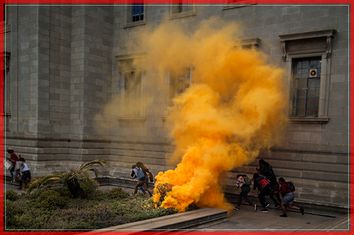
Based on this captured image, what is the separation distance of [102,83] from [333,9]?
438 inches

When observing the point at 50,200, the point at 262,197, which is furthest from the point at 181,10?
the point at 50,200

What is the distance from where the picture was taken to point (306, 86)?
14250mm

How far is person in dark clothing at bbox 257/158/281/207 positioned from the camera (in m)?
13.2

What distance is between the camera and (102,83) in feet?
64.0

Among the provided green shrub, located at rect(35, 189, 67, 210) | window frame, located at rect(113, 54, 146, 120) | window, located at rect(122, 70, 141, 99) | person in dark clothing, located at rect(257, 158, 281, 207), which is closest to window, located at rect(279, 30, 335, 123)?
person in dark clothing, located at rect(257, 158, 281, 207)

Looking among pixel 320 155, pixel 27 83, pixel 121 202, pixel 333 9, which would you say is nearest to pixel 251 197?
pixel 320 155

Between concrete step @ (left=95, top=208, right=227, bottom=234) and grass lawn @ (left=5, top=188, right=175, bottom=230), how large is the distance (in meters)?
0.40

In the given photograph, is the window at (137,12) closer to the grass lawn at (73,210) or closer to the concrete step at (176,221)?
the grass lawn at (73,210)

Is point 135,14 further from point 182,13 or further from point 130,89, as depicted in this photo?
point 130,89

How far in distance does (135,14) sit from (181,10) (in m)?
2.68

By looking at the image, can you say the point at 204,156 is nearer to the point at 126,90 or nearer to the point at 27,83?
the point at 126,90

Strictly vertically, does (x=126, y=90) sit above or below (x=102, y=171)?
above

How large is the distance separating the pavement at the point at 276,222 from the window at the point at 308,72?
3.28 metres

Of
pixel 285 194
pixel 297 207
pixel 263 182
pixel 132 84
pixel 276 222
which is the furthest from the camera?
pixel 132 84
